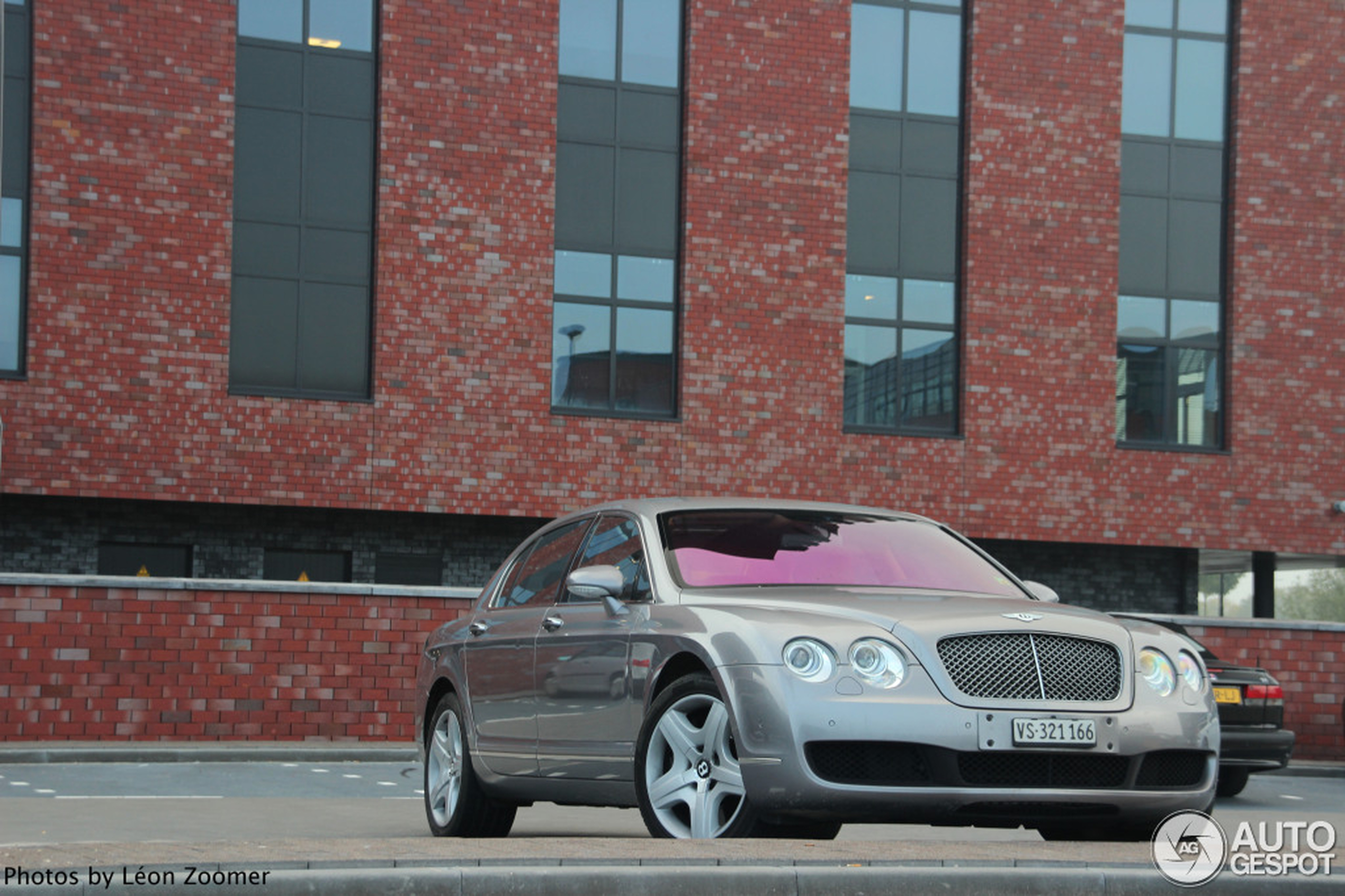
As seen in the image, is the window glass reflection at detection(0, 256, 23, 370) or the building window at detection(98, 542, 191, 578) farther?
the building window at detection(98, 542, 191, 578)

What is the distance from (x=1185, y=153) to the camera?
91.6 feet

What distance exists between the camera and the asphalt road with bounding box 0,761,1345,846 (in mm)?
10141

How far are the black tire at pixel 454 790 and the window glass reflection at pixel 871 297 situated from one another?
17.4 meters

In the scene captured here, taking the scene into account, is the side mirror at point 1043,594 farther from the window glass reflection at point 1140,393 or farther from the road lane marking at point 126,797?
the window glass reflection at point 1140,393

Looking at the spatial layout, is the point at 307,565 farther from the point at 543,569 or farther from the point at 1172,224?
the point at 543,569

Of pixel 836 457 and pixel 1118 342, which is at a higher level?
pixel 1118 342

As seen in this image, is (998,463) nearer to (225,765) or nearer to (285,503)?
(285,503)

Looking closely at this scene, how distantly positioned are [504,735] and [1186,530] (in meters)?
20.5

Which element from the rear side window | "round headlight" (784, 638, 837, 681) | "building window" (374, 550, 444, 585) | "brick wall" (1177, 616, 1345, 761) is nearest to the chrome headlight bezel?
"round headlight" (784, 638, 837, 681)

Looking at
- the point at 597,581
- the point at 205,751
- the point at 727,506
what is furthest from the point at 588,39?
the point at 597,581

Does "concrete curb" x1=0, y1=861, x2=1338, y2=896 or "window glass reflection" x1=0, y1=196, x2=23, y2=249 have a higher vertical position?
"window glass reflection" x1=0, y1=196, x2=23, y2=249

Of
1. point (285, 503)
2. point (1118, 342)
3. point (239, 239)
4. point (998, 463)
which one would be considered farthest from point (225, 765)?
point (1118, 342)

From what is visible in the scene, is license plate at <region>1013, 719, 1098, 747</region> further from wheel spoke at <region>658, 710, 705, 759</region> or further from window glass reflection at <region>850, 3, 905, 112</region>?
window glass reflection at <region>850, 3, 905, 112</region>

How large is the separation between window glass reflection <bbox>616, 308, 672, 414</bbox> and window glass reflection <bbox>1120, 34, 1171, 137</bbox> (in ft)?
24.7
